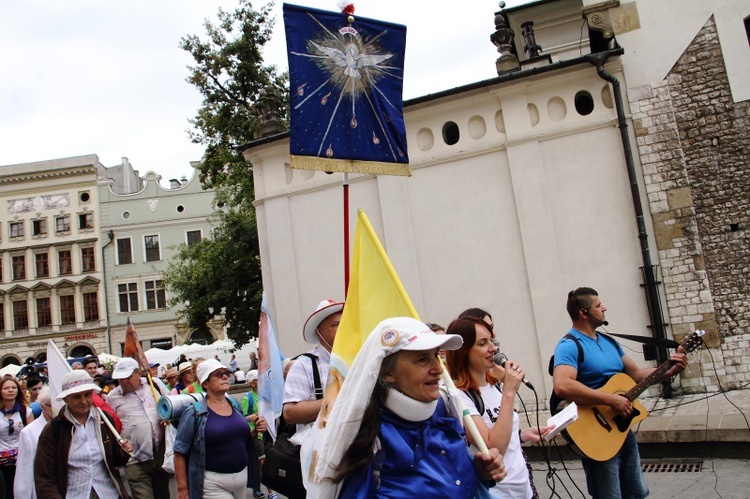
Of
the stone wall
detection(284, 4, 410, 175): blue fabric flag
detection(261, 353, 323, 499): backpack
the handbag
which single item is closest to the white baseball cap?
detection(261, 353, 323, 499): backpack

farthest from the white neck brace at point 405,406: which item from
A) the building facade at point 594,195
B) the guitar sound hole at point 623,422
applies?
the building facade at point 594,195

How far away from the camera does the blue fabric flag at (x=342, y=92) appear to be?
6422 millimetres

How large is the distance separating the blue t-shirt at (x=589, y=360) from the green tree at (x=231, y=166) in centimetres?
1955

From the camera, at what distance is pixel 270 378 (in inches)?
271

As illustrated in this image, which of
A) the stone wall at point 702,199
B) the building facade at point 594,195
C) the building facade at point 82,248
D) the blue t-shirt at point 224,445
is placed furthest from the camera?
the building facade at point 82,248

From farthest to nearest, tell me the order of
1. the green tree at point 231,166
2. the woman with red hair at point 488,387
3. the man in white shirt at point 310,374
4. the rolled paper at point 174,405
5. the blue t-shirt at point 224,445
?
the green tree at point 231,166 → the rolled paper at point 174,405 → the blue t-shirt at point 224,445 → the man in white shirt at point 310,374 → the woman with red hair at point 488,387

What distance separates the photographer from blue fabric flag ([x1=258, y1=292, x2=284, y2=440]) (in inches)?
269

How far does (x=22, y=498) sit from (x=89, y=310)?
49.1m

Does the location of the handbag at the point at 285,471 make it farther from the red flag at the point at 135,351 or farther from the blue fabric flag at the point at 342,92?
the red flag at the point at 135,351

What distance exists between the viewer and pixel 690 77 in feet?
42.3

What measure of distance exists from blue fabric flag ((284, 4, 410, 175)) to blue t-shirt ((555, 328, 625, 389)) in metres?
2.47

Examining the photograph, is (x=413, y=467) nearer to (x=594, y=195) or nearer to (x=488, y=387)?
(x=488, y=387)

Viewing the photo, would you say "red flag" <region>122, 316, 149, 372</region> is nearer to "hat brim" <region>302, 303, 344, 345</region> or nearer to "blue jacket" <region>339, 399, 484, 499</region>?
"hat brim" <region>302, 303, 344, 345</region>

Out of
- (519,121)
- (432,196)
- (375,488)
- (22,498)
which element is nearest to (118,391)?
(22,498)
